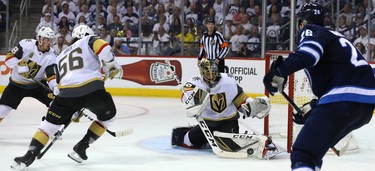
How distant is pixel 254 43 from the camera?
36.8ft

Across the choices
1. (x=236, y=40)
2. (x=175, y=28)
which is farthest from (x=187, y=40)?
(x=236, y=40)

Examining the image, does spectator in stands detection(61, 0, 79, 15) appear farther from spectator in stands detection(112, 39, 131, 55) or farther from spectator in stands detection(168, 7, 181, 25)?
spectator in stands detection(168, 7, 181, 25)

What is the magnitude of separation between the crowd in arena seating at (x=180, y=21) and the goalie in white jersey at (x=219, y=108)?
4.81m

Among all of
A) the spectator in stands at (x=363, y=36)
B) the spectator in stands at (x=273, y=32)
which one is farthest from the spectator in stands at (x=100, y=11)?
the spectator in stands at (x=363, y=36)

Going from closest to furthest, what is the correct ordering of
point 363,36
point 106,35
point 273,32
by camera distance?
point 363,36 → point 273,32 → point 106,35

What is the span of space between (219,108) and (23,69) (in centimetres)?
176

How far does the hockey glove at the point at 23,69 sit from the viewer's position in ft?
21.3

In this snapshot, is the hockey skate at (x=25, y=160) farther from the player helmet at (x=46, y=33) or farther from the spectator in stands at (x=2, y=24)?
the spectator in stands at (x=2, y=24)

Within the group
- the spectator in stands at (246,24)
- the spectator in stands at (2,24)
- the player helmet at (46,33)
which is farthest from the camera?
the spectator in stands at (2,24)

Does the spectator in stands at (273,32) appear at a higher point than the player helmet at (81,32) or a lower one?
lower

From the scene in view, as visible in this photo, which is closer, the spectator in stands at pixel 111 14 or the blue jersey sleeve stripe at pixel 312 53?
the blue jersey sleeve stripe at pixel 312 53

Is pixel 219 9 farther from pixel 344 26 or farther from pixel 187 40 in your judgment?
pixel 344 26

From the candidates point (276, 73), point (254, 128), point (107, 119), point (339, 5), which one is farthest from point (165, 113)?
point (276, 73)

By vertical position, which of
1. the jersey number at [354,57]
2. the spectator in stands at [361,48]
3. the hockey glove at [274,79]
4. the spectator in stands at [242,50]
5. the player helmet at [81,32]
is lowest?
the spectator in stands at [242,50]
